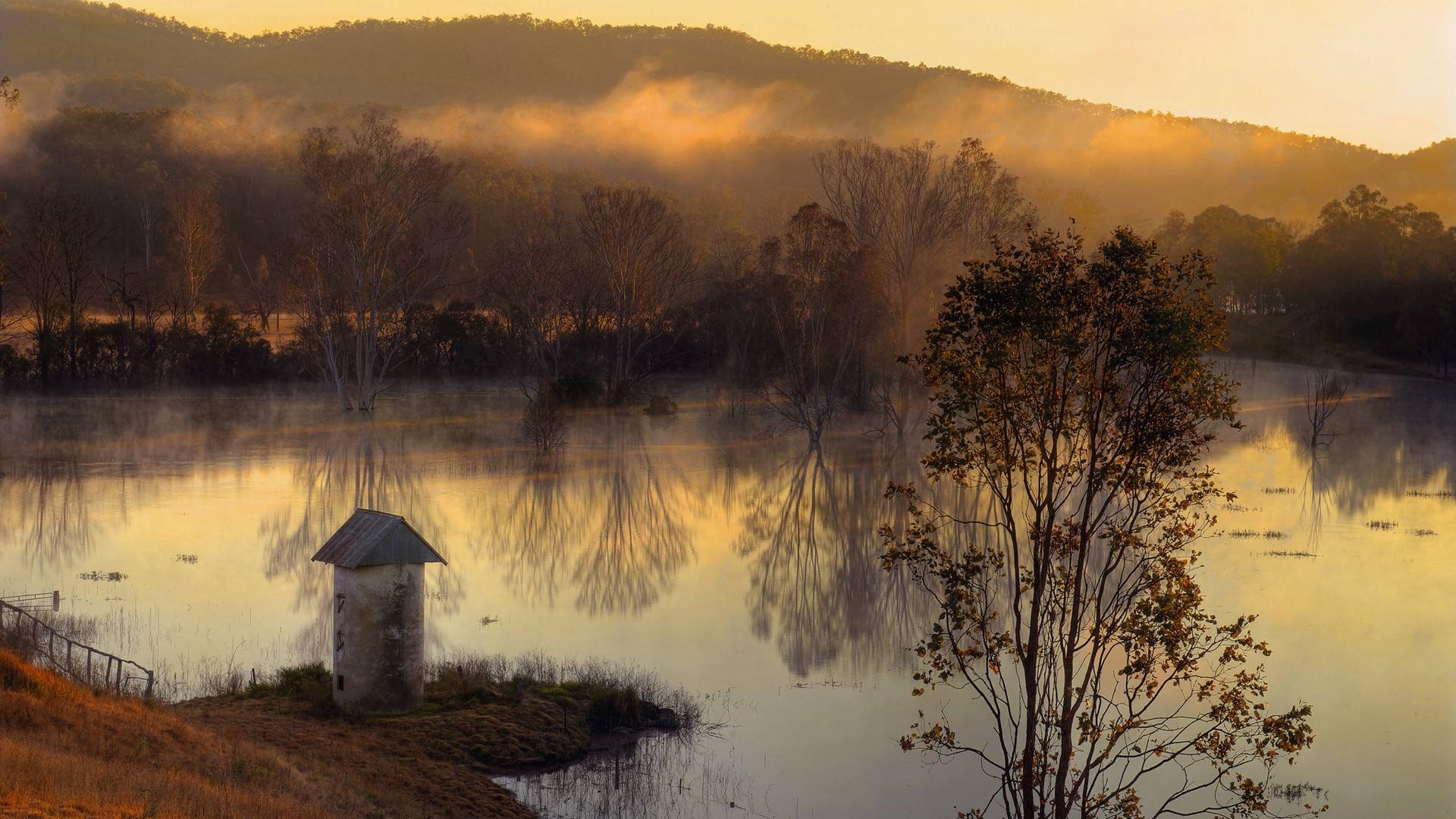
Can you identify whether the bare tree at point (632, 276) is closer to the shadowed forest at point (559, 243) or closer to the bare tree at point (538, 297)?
the shadowed forest at point (559, 243)

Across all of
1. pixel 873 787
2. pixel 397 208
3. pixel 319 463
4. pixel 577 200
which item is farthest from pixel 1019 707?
pixel 577 200

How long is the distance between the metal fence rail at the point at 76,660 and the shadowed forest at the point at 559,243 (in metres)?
11.9

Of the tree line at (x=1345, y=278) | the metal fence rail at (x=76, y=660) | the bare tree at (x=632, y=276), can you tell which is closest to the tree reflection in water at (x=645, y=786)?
the metal fence rail at (x=76, y=660)

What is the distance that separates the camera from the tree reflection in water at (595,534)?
24.3 metres

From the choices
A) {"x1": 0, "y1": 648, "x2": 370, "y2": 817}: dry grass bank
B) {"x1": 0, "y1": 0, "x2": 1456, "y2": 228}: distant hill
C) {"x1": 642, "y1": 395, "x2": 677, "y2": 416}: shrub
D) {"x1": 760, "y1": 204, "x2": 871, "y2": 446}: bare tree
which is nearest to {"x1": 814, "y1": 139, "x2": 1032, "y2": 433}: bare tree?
{"x1": 760, "y1": 204, "x2": 871, "y2": 446}: bare tree

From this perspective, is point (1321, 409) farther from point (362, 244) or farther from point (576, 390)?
point (362, 244)

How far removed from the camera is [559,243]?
60031 millimetres

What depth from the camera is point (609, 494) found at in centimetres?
3431

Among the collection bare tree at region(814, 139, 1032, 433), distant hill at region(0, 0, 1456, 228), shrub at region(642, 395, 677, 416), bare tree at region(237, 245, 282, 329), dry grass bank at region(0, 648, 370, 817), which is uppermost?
distant hill at region(0, 0, 1456, 228)

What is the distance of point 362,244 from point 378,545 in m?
42.9

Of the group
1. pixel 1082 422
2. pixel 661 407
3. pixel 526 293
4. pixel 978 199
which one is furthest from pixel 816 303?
pixel 1082 422

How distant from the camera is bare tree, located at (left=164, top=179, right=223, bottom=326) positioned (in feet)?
213

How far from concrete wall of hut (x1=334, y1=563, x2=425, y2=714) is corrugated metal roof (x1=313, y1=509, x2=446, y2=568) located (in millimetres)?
94

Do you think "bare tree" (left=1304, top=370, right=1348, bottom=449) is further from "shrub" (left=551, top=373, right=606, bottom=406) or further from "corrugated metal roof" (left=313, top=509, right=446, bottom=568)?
"corrugated metal roof" (left=313, top=509, right=446, bottom=568)
